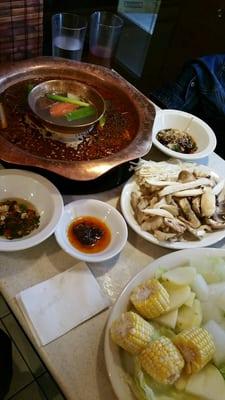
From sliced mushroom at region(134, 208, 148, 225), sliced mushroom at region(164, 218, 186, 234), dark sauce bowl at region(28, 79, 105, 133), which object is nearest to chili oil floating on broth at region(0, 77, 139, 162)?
dark sauce bowl at region(28, 79, 105, 133)

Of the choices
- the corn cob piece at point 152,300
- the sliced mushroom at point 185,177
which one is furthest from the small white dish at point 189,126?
the corn cob piece at point 152,300

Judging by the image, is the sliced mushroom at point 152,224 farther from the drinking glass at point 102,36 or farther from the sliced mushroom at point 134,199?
the drinking glass at point 102,36

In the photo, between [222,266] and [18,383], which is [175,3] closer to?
[222,266]

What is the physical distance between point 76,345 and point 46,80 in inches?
46.6

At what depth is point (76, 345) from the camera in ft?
3.17

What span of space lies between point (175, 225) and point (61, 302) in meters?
0.46

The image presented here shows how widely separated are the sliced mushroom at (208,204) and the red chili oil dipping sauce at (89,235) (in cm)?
36

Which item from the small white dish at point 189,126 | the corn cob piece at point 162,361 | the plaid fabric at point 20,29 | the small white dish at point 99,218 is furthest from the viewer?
the plaid fabric at point 20,29

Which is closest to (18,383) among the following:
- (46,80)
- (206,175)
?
(206,175)

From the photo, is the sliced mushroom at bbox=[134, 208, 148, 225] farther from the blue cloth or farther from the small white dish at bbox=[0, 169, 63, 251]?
the blue cloth

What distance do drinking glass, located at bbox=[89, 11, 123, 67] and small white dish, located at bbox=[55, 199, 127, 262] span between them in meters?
1.26

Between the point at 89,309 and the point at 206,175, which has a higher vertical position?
the point at 206,175

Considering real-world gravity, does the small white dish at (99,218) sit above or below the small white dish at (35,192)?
below

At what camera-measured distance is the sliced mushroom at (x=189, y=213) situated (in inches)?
48.8
